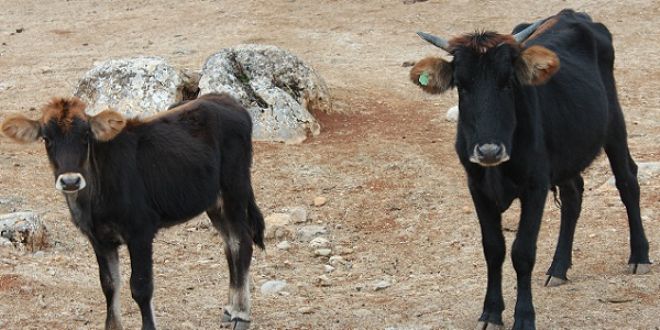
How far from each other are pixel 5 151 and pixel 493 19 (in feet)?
40.0

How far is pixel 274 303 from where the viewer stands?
8.72 metres

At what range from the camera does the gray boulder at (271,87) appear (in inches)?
543

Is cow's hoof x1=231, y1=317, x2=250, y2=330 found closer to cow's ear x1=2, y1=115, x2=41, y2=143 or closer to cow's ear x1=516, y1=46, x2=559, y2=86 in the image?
cow's ear x1=2, y1=115, x2=41, y2=143

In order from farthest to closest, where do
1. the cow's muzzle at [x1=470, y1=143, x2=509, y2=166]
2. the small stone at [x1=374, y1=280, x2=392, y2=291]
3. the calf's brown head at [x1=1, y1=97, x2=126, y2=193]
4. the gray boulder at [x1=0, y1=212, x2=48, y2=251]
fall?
the gray boulder at [x1=0, y1=212, x2=48, y2=251] < the small stone at [x1=374, y1=280, x2=392, y2=291] < the calf's brown head at [x1=1, y1=97, x2=126, y2=193] < the cow's muzzle at [x1=470, y1=143, x2=509, y2=166]

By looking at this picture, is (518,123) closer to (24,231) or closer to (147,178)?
(147,178)

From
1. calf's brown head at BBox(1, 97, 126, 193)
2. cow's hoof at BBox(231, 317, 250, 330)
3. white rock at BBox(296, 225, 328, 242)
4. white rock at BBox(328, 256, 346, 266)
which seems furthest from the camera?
white rock at BBox(296, 225, 328, 242)

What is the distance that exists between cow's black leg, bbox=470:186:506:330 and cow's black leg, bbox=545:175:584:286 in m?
1.28

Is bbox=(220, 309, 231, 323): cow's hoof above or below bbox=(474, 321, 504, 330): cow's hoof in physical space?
below

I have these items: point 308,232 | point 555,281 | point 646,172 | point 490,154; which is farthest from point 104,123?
point 646,172

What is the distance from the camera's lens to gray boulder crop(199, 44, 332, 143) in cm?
1378

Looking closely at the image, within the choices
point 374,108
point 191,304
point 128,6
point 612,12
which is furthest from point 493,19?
point 191,304

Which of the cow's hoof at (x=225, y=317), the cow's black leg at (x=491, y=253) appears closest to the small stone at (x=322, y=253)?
the cow's hoof at (x=225, y=317)

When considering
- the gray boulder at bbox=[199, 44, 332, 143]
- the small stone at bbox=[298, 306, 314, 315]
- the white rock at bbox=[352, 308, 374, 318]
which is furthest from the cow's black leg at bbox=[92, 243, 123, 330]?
the gray boulder at bbox=[199, 44, 332, 143]

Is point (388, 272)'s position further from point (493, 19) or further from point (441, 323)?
point (493, 19)
